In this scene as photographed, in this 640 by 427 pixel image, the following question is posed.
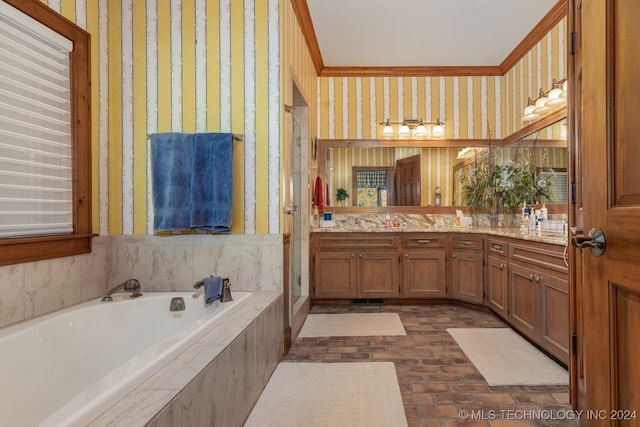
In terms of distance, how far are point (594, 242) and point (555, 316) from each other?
1733mm

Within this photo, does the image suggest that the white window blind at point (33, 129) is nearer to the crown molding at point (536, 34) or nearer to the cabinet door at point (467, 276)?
the cabinet door at point (467, 276)

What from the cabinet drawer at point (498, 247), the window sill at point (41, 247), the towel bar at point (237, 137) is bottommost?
the cabinet drawer at point (498, 247)

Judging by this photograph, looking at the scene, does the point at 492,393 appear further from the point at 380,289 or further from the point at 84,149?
the point at 84,149

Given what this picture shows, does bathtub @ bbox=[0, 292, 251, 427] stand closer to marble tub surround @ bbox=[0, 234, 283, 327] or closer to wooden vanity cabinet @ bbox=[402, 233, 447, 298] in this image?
marble tub surround @ bbox=[0, 234, 283, 327]

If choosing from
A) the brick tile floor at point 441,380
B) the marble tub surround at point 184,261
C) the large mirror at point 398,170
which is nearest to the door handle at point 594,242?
the brick tile floor at point 441,380

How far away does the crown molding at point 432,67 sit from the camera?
3270 mm

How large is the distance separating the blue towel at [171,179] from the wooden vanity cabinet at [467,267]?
109 inches

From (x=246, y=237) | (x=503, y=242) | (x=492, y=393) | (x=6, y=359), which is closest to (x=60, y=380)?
(x=6, y=359)

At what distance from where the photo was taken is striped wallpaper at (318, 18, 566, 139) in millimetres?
4520

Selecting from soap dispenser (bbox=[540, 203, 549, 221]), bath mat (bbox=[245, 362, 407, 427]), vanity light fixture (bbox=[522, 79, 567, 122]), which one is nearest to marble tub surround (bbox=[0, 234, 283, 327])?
bath mat (bbox=[245, 362, 407, 427])

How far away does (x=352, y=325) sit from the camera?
3340 mm

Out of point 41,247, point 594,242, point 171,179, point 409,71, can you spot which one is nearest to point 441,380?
point 594,242

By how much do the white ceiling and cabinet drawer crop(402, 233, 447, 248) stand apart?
202cm

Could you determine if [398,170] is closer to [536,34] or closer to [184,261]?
[536,34]
